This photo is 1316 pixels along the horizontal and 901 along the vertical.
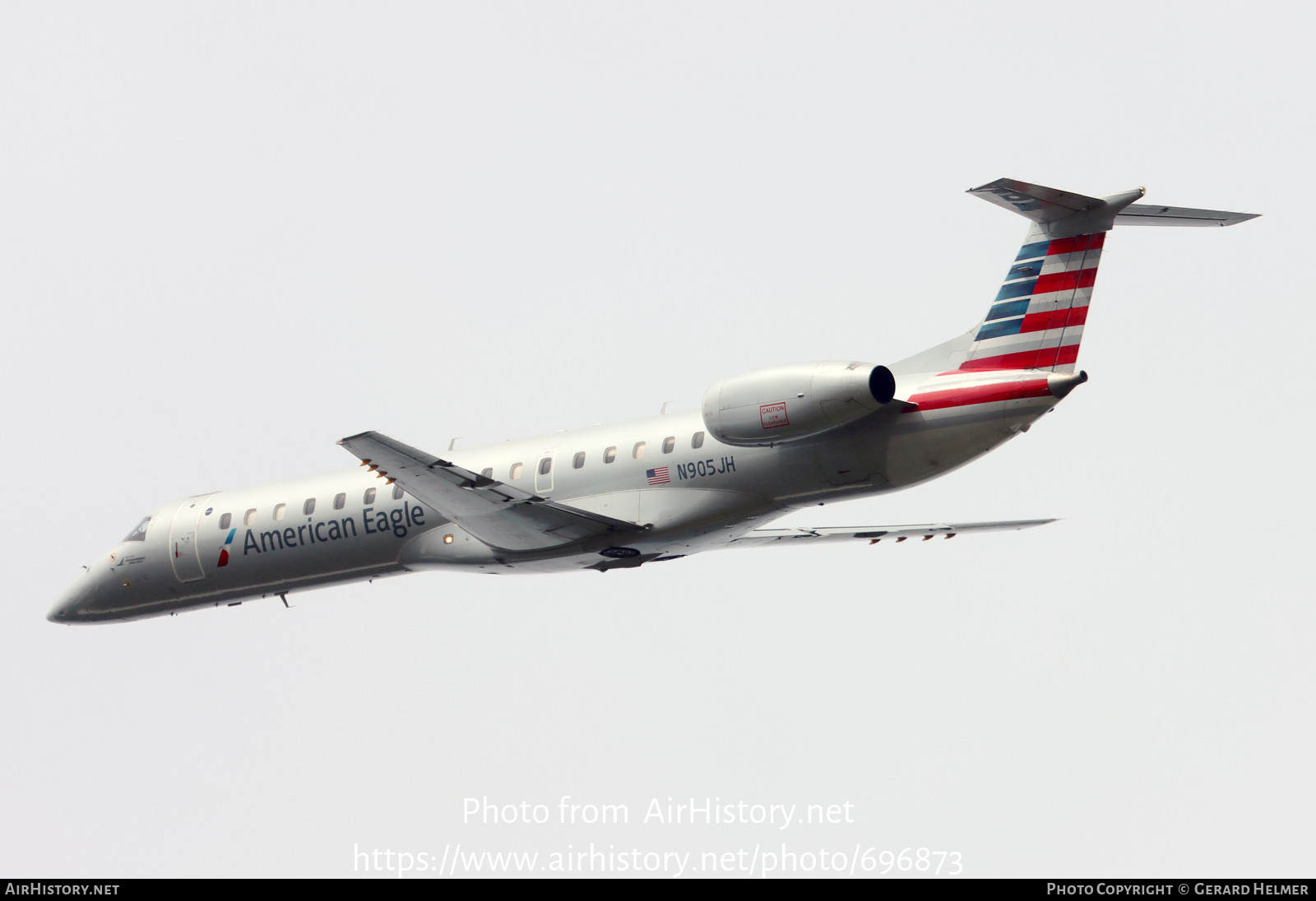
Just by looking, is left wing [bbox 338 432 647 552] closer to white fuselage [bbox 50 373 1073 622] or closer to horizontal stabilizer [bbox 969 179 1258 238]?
white fuselage [bbox 50 373 1073 622]

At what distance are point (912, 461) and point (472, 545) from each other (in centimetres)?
795

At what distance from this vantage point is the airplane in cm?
2270

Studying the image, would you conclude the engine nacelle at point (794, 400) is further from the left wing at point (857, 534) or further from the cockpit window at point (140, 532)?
the cockpit window at point (140, 532)

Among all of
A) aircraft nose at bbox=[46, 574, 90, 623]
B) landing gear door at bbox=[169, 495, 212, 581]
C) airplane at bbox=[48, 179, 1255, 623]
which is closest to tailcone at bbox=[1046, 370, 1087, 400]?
airplane at bbox=[48, 179, 1255, 623]

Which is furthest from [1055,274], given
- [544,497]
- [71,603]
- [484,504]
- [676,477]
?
[71,603]

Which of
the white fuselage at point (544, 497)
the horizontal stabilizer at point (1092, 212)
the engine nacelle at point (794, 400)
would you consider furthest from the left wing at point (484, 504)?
the horizontal stabilizer at point (1092, 212)

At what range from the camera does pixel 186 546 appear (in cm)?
2948

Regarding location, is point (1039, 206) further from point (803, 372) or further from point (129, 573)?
point (129, 573)

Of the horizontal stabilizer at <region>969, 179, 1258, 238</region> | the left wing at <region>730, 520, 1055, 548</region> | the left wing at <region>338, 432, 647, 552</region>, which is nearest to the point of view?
the horizontal stabilizer at <region>969, 179, 1258, 238</region>

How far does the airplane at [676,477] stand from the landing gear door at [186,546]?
0.11ft

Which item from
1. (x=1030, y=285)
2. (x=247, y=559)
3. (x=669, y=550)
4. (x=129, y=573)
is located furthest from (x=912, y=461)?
(x=129, y=573)

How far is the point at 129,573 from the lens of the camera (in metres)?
29.9

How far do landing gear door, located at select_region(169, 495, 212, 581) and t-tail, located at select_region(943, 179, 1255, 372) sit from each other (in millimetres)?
14886

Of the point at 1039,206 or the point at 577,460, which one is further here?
the point at 577,460
